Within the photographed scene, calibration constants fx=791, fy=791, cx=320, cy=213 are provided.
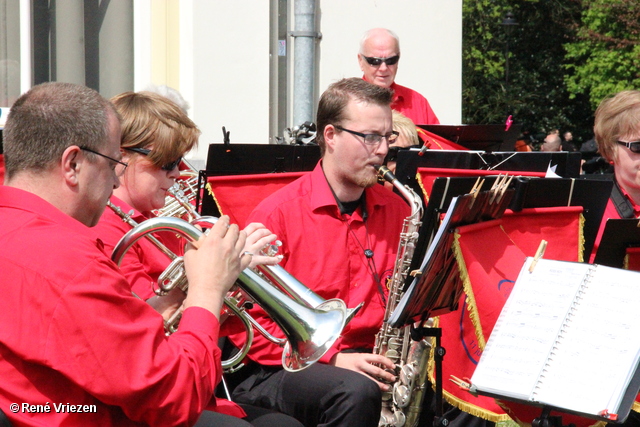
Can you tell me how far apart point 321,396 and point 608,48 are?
19003 mm

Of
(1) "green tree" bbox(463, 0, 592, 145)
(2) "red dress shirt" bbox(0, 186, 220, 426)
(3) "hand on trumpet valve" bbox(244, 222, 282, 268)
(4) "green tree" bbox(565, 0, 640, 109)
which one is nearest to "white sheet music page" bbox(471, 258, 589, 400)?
(3) "hand on trumpet valve" bbox(244, 222, 282, 268)

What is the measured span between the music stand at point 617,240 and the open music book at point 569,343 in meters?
0.54

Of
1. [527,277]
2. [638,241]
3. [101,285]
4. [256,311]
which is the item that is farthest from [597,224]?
[101,285]

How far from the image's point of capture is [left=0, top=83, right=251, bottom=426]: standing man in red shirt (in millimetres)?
1768

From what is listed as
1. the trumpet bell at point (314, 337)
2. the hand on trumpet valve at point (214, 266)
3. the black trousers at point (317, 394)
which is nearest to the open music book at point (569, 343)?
the trumpet bell at point (314, 337)

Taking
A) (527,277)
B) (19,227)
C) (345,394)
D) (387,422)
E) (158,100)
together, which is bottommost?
(387,422)

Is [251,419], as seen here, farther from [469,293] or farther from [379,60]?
[379,60]

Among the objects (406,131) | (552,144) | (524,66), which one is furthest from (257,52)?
(524,66)

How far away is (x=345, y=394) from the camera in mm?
2986

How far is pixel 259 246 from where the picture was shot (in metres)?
2.43

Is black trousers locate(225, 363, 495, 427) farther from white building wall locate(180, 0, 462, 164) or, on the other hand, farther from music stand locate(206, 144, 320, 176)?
white building wall locate(180, 0, 462, 164)

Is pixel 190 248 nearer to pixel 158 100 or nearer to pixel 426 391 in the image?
pixel 158 100

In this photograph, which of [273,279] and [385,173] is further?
[385,173]

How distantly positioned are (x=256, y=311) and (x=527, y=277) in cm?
114
